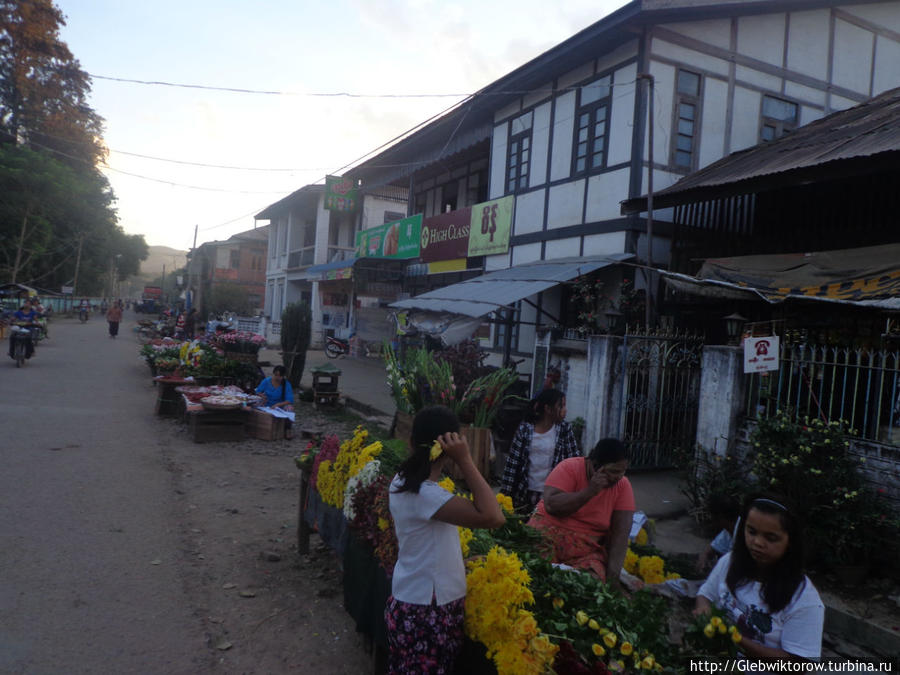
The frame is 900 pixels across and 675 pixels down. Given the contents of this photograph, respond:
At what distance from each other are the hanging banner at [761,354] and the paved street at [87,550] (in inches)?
209

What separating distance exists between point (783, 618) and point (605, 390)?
210 inches

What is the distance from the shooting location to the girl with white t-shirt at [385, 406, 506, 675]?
2467 millimetres

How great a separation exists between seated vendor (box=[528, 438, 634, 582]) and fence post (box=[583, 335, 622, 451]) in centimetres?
422

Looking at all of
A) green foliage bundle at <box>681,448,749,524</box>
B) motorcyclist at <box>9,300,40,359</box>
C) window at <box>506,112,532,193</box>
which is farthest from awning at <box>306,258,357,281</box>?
green foliage bundle at <box>681,448,749,524</box>

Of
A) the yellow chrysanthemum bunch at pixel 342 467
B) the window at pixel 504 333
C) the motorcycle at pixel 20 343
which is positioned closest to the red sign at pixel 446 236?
the window at pixel 504 333

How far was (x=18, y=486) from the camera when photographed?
20.2 ft

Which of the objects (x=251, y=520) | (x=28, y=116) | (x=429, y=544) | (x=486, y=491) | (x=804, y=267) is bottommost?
A: (x=251, y=520)

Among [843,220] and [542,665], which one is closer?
[542,665]

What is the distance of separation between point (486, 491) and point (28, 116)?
1783 inches

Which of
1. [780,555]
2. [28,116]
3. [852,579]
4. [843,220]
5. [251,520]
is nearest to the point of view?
[780,555]

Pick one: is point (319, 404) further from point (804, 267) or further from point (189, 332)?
point (189, 332)

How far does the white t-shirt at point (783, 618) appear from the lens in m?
2.47

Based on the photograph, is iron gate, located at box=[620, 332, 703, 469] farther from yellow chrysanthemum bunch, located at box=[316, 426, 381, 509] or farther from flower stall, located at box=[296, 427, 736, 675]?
flower stall, located at box=[296, 427, 736, 675]

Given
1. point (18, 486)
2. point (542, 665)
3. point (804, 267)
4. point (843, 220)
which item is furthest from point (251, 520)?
point (843, 220)
